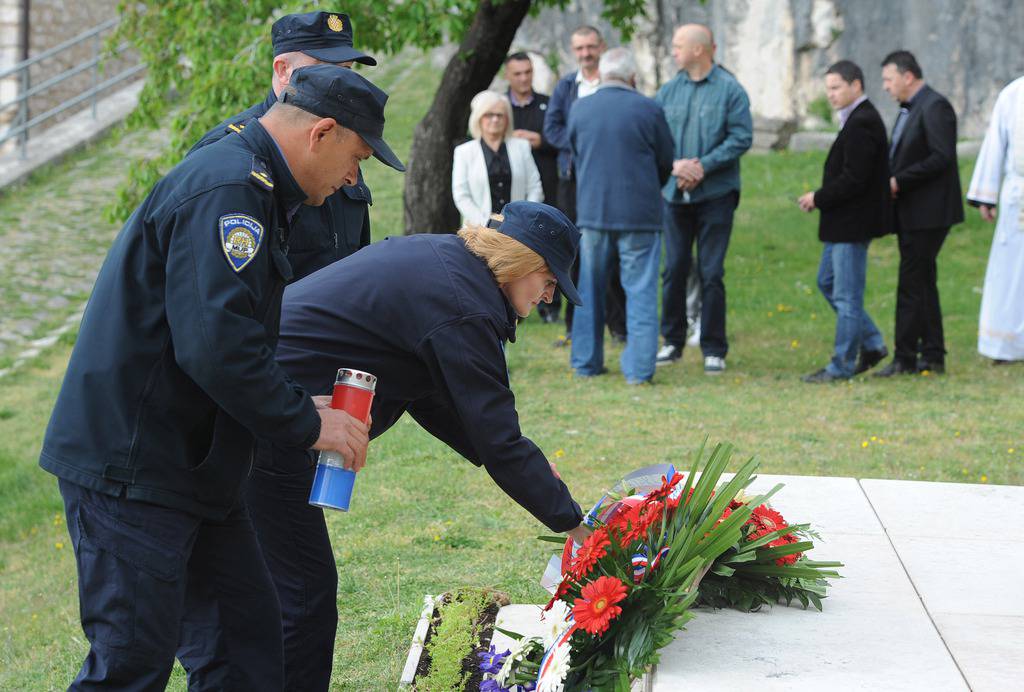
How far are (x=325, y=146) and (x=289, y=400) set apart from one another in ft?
Result: 1.91

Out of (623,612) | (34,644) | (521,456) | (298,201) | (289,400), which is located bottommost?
(34,644)

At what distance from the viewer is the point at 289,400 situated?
9.27 feet

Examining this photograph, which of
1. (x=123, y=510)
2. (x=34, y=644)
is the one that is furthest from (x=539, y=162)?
(x=123, y=510)

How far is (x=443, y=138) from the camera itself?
37.6 feet

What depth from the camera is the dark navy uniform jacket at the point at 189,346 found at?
270cm

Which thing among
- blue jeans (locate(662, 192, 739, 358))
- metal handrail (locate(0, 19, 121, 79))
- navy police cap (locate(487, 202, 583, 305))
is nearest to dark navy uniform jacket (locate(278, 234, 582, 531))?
navy police cap (locate(487, 202, 583, 305))

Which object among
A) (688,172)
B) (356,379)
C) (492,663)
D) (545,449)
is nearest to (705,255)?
(688,172)

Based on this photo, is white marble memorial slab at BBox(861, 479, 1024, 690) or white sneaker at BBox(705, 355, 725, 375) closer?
white marble memorial slab at BBox(861, 479, 1024, 690)

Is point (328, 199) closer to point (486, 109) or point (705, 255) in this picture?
point (486, 109)

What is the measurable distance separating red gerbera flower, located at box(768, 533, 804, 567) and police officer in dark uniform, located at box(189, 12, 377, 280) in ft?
5.73

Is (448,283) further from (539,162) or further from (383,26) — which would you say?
(383,26)

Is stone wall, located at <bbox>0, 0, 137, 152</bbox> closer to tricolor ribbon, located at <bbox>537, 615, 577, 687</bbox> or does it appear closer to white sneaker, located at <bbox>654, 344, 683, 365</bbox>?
white sneaker, located at <bbox>654, 344, 683, 365</bbox>

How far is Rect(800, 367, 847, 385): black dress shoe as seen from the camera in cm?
852

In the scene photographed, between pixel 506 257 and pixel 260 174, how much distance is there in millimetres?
816
